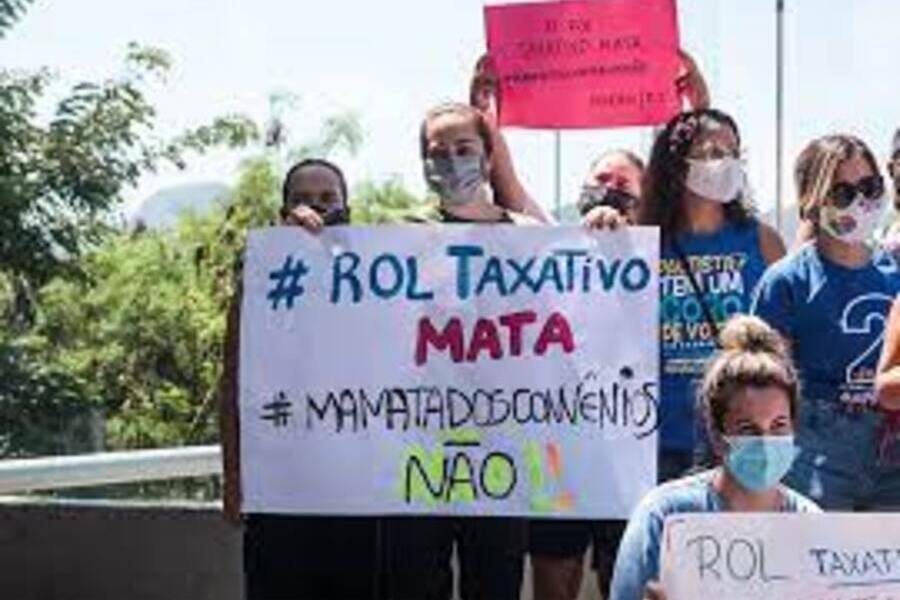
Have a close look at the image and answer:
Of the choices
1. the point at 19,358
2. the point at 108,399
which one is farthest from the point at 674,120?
the point at 108,399

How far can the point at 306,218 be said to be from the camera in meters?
4.91

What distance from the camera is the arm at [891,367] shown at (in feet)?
14.5

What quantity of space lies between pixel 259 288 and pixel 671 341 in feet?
3.56

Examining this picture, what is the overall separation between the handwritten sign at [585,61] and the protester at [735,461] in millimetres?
2536

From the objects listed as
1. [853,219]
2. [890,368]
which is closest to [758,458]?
[890,368]

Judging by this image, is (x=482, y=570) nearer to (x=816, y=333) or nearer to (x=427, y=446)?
(x=427, y=446)

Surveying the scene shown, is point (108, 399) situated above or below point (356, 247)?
below

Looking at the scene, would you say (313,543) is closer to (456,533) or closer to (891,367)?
(456,533)

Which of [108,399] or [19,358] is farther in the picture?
[108,399]

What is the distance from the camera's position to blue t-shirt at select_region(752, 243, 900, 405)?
464 centimetres

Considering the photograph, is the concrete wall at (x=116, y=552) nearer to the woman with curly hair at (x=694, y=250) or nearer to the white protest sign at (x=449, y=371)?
the white protest sign at (x=449, y=371)

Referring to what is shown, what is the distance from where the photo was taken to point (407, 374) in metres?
4.98

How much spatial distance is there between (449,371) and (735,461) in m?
1.47

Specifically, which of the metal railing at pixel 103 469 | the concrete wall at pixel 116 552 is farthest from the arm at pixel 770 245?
the concrete wall at pixel 116 552
